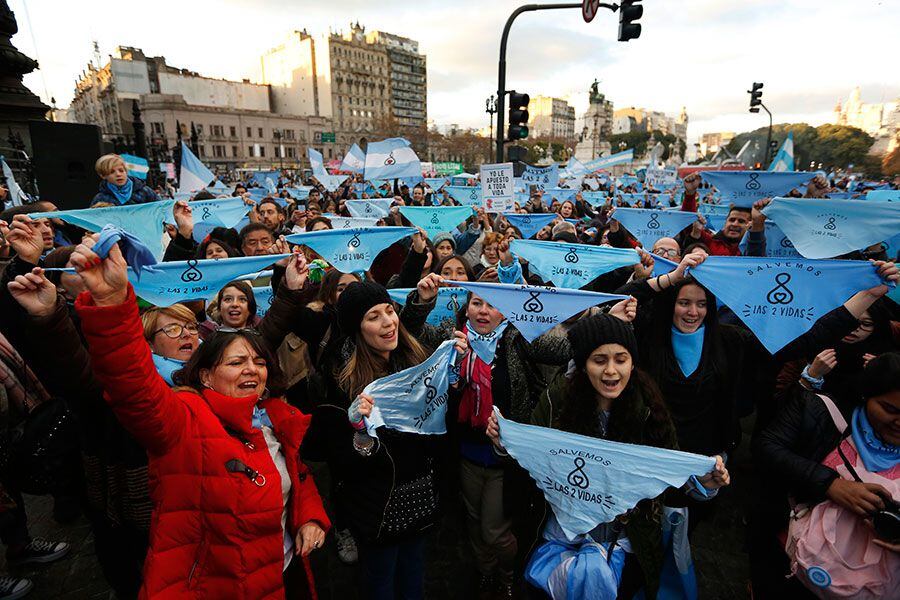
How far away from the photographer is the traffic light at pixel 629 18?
834cm

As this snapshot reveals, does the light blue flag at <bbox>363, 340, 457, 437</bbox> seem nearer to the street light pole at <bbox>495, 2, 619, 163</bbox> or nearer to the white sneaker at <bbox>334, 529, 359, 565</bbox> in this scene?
the white sneaker at <bbox>334, 529, 359, 565</bbox>

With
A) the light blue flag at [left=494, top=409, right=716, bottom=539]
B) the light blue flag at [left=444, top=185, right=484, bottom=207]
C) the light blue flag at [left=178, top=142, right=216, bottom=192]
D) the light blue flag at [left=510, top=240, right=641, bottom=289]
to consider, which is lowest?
the light blue flag at [left=494, top=409, right=716, bottom=539]

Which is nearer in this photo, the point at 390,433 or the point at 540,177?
the point at 390,433

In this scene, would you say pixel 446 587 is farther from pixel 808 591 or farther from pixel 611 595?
pixel 808 591

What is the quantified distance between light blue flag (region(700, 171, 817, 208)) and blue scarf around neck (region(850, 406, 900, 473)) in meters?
4.72

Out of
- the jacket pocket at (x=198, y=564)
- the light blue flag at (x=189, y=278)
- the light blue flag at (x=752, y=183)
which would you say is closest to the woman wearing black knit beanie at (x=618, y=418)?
the jacket pocket at (x=198, y=564)

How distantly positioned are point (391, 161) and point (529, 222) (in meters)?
3.26

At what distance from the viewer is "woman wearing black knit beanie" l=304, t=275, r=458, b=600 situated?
8.30 ft

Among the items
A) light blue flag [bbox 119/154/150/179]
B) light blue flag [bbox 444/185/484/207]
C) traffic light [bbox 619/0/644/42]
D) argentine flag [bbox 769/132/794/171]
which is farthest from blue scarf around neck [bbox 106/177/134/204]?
argentine flag [bbox 769/132/794/171]

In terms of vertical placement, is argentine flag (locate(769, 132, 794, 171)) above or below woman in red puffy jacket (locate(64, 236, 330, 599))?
above

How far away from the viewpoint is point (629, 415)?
2422 millimetres

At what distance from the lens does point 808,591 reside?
2486 millimetres

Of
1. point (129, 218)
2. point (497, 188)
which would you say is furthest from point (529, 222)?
point (129, 218)

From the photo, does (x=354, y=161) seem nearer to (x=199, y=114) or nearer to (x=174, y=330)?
(x=174, y=330)
